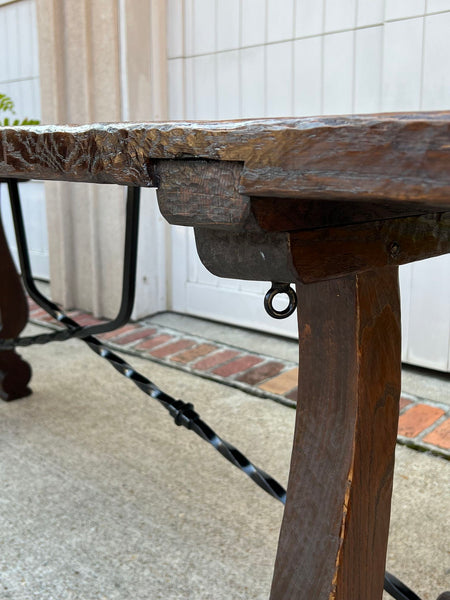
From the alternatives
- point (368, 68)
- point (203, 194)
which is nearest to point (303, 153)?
point (203, 194)

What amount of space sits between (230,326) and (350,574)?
6.66 ft

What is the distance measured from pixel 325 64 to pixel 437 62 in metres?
0.41

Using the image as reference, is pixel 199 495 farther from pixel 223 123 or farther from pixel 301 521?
pixel 223 123

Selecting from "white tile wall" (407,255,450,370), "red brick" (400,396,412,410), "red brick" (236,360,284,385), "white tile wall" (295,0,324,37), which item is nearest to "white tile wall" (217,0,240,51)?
"white tile wall" (295,0,324,37)

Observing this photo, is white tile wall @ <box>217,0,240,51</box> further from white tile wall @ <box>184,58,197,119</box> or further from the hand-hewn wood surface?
the hand-hewn wood surface

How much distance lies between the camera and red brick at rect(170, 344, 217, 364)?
2.51m

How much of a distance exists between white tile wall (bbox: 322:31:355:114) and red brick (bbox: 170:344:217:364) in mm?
992

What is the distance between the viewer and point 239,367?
2404mm

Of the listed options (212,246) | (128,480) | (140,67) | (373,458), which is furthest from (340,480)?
(140,67)

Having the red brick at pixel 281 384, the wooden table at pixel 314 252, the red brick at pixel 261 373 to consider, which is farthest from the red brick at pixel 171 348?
the wooden table at pixel 314 252

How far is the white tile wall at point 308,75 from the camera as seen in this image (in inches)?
88.7

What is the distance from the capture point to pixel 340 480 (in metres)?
0.81

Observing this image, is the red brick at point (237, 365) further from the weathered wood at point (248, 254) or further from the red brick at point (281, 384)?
the weathered wood at point (248, 254)

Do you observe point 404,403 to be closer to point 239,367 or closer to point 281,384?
point 281,384
